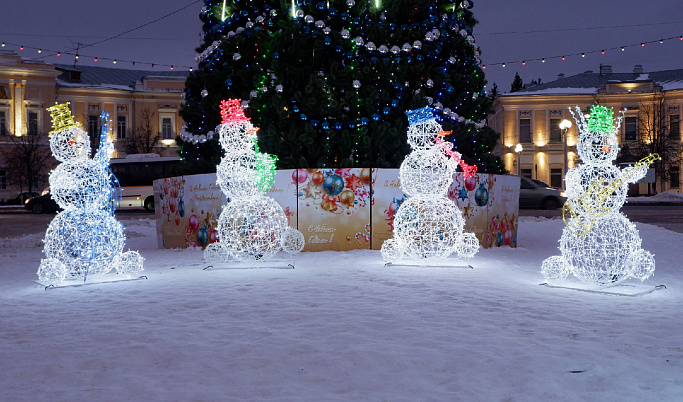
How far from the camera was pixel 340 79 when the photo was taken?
573 inches

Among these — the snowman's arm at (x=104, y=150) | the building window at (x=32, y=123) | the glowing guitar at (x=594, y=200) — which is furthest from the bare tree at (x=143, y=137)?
the glowing guitar at (x=594, y=200)

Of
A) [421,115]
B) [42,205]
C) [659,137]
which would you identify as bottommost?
[42,205]

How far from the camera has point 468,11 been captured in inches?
693

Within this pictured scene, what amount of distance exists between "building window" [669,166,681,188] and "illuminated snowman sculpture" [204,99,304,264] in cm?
5145

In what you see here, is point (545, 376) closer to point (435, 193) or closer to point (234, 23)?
point (435, 193)

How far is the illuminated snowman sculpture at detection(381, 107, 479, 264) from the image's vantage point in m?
10.8

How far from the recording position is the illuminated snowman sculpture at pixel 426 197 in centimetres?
1082

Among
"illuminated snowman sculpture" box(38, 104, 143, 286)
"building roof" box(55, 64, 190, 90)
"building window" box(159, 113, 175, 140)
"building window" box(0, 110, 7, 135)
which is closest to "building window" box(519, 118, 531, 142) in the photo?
"building roof" box(55, 64, 190, 90)

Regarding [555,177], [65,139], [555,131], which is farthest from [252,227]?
[555,177]

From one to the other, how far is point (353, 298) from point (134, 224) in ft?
55.1

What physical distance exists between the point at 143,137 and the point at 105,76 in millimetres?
9957

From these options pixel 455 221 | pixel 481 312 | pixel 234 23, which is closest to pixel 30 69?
pixel 234 23

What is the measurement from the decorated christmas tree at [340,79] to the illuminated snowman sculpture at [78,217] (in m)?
4.87

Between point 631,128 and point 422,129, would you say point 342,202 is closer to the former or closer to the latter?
point 422,129
